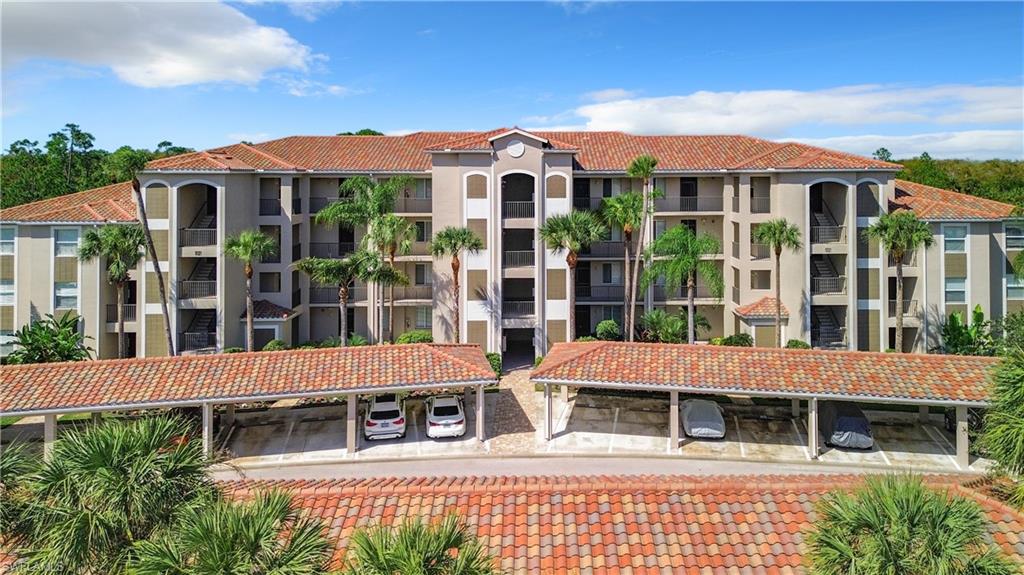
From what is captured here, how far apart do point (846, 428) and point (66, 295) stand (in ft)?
132

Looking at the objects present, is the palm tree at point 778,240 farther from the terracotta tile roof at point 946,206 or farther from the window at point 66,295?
the window at point 66,295

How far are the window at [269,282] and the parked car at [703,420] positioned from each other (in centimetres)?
2604

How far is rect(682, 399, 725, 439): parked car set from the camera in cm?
2891

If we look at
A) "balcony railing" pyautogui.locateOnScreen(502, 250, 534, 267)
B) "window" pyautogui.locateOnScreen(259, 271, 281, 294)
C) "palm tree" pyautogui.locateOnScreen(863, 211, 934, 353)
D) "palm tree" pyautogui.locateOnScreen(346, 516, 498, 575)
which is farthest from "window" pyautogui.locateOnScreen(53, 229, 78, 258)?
"palm tree" pyautogui.locateOnScreen(863, 211, 934, 353)

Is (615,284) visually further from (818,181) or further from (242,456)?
(242,456)

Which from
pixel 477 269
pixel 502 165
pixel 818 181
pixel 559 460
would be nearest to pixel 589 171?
pixel 502 165

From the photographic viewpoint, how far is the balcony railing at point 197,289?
39625mm

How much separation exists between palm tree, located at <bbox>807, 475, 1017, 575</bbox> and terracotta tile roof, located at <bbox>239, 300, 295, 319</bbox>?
115 feet

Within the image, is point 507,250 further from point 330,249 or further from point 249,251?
point 249,251

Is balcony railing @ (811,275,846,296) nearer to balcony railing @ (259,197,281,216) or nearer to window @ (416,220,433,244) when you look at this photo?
window @ (416,220,433,244)

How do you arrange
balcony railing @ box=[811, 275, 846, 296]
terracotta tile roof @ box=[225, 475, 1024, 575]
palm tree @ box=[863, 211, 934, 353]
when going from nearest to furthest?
terracotta tile roof @ box=[225, 475, 1024, 575] → palm tree @ box=[863, 211, 934, 353] → balcony railing @ box=[811, 275, 846, 296]

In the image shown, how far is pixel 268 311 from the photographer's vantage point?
41.4 m

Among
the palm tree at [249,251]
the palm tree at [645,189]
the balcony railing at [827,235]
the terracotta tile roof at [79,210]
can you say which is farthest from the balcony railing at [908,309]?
the terracotta tile roof at [79,210]

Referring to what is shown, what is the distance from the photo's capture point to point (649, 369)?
28156 millimetres
